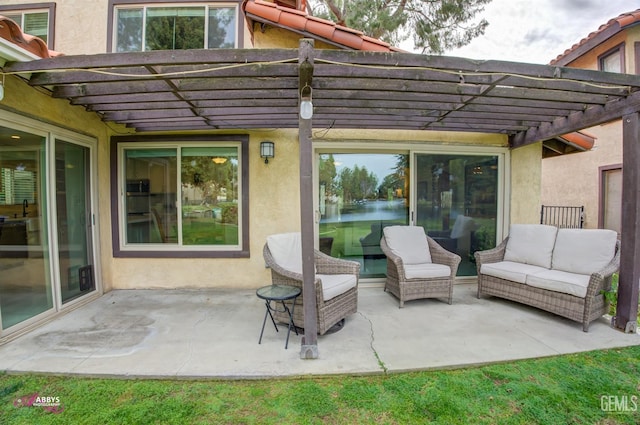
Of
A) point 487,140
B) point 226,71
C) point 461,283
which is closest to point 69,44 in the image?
point 226,71

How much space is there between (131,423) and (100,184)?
12.6ft

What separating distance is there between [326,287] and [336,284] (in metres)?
0.16

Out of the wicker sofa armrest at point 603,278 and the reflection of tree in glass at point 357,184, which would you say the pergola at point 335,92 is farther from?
the reflection of tree in glass at point 357,184

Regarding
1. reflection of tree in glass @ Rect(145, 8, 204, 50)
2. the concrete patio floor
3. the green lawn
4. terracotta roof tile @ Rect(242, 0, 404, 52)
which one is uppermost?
reflection of tree in glass @ Rect(145, 8, 204, 50)

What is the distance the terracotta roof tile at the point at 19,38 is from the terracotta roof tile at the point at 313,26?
8.36 feet

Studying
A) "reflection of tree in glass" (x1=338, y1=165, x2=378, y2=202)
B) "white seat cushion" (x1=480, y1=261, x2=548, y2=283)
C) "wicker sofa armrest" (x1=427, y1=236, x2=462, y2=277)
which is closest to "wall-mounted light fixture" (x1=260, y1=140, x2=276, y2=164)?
"reflection of tree in glass" (x1=338, y1=165, x2=378, y2=202)

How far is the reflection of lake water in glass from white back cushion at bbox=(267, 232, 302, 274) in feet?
4.03

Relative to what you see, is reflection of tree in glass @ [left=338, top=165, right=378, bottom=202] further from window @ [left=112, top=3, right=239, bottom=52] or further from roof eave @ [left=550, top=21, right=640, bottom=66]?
roof eave @ [left=550, top=21, right=640, bottom=66]

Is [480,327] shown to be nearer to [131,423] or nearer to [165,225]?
[131,423]

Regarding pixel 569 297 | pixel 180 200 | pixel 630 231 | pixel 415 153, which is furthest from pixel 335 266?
pixel 630 231

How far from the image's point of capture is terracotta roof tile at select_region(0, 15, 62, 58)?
8.36 ft

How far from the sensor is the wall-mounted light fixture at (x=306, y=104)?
269 centimetres

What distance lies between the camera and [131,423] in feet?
6.63

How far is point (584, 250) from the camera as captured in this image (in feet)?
12.5
